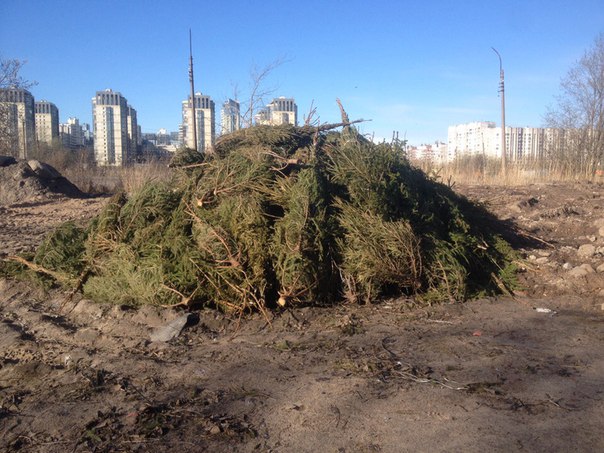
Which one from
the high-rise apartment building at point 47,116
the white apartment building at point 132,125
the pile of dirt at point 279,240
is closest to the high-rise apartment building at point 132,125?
the white apartment building at point 132,125

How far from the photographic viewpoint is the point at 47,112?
136 ft

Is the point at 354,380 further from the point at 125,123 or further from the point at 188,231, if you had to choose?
the point at 125,123

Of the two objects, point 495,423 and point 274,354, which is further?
point 274,354

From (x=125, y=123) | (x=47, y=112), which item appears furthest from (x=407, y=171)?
(x=47, y=112)

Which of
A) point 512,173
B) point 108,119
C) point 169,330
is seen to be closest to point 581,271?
point 169,330

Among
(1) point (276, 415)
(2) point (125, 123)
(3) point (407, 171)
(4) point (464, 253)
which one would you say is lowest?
(1) point (276, 415)

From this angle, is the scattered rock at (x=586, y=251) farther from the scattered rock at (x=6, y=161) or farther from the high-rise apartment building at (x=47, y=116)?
the high-rise apartment building at (x=47, y=116)

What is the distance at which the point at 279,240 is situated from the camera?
18.6 feet

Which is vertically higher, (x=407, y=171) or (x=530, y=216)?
(x=407, y=171)

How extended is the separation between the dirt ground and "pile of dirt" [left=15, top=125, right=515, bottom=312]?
0.27 meters

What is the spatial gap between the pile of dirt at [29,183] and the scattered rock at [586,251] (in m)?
12.1

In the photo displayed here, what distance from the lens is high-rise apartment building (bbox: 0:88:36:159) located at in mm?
21812

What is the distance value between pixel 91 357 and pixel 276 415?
1.94 meters

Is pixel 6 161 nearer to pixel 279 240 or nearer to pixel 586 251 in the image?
pixel 279 240
